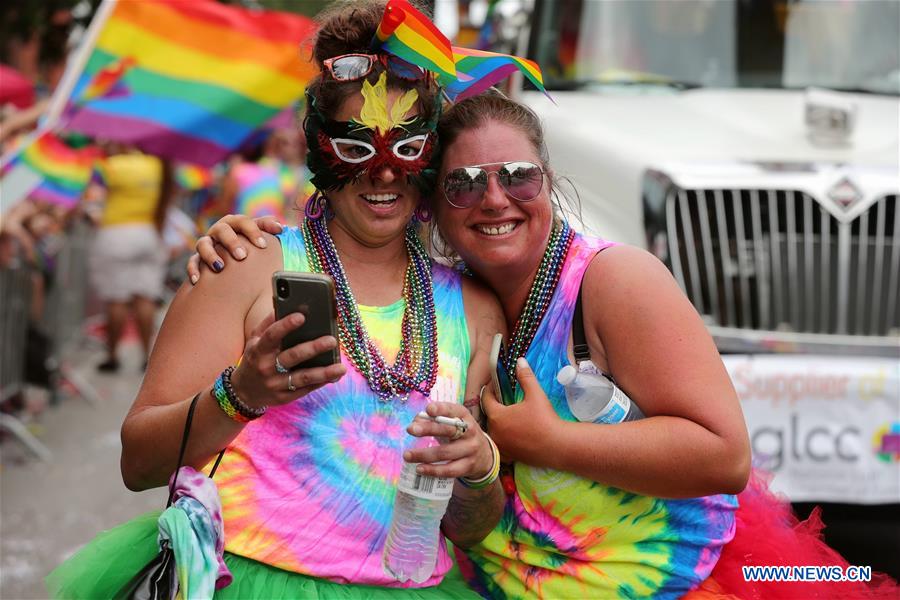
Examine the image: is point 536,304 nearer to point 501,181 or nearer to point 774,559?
point 501,181

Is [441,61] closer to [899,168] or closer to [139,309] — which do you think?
[899,168]

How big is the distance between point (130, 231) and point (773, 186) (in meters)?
7.12

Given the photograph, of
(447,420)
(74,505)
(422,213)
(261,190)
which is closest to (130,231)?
(261,190)

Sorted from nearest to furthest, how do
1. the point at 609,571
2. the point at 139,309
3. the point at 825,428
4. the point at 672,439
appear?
1. the point at 672,439
2. the point at 609,571
3. the point at 825,428
4. the point at 139,309

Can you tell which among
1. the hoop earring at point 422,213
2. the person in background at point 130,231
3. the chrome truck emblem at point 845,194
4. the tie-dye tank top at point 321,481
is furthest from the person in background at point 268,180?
the tie-dye tank top at point 321,481

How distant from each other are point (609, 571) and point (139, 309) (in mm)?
8651

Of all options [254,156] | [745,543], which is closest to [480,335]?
[745,543]

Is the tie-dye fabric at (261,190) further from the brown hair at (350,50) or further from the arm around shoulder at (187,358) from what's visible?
the arm around shoulder at (187,358)

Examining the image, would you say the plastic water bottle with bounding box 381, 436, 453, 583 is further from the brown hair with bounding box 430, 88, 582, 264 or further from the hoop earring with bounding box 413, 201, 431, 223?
the brown hair with bounding box 430, 88, 582, 264

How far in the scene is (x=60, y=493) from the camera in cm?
693

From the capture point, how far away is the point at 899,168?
470 cm

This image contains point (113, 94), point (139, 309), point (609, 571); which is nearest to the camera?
point (609, 571)

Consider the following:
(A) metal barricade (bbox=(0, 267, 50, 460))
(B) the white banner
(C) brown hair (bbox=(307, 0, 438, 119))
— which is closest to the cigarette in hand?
(C) brown hair (bbox=(307, 0, 438, 119))

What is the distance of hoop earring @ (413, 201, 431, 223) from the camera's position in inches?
106
